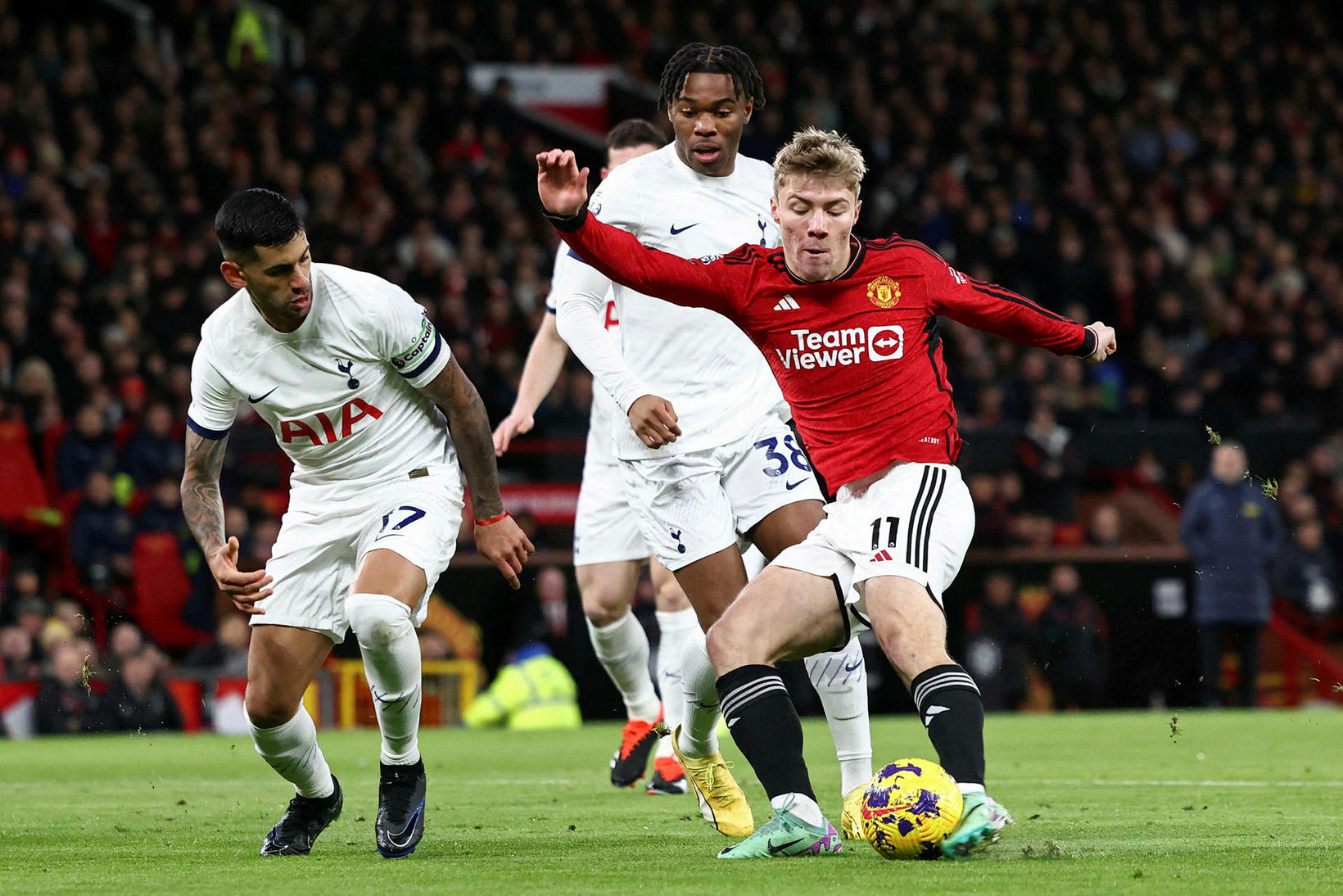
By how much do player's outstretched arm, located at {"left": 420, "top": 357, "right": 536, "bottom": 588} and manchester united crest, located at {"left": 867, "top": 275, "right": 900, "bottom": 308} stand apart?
50.2 inches

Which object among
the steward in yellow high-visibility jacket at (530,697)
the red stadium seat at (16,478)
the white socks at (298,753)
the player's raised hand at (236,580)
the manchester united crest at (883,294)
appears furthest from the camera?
the steward in yellow high-visibility jacket at (530,697)

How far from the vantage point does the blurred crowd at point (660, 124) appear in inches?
559

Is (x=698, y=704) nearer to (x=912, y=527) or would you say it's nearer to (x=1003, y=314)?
(x=912, y=527)

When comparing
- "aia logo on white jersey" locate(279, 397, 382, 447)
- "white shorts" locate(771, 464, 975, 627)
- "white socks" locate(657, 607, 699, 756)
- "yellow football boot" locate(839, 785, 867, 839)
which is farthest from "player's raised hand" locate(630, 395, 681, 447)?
"white socks" locate(657, 607, 699, 756)

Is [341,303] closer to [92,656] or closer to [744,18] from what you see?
[92,656]

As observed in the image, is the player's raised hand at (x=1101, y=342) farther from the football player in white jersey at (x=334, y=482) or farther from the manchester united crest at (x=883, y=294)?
the football player in white jersey at (x=334, y=482)

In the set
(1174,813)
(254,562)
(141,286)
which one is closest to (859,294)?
(1174,813)

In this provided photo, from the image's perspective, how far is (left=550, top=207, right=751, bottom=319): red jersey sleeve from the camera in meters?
5.59

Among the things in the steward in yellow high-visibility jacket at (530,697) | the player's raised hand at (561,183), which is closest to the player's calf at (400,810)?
the player's raised hand at (561,183)

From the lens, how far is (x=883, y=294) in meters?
5.47

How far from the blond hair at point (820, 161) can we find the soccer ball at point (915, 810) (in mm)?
1751

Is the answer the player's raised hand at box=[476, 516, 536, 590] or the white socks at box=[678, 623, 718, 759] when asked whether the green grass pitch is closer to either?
the white socks at box=[678, 623, 718, 759]

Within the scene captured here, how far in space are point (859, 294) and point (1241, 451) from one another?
36.8 feet

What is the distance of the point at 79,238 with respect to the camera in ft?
51.5
